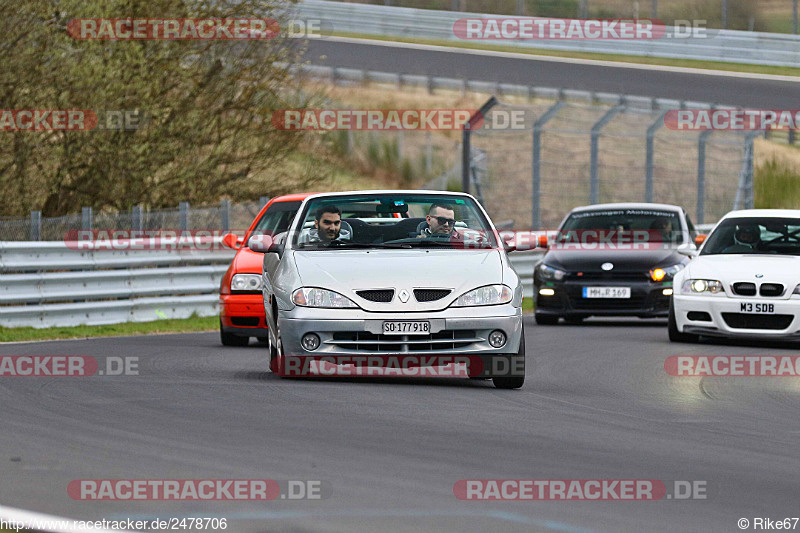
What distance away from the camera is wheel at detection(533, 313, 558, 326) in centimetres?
1866

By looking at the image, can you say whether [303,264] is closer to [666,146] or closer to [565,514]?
[565,514]

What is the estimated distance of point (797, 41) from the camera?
135 ft

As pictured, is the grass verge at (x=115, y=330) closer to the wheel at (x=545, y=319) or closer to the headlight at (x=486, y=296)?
the wheel at (x=545, y=319)

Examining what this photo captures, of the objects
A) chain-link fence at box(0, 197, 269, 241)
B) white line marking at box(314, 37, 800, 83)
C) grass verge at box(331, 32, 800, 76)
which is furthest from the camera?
grass verge at box(331, 32, 800, 76)

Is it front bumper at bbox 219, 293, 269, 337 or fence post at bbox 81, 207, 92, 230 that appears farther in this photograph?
fence post at bbox 81, 207, 92, 230

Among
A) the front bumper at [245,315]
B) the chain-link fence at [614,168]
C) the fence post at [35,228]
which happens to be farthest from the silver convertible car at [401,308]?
the chain-link fence at [614,168]

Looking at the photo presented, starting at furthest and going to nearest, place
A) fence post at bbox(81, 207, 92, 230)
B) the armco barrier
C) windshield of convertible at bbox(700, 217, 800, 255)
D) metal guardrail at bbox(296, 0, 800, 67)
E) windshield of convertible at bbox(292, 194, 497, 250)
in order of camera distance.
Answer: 1. metal guardrail at bbox(296, 0, 800, 67)
2. fence post at bbox(81, 207, 92, 230)
3. the armco barrier
4. windshield of convertible at bbox(700, 217, 800, 255)
5. windshield of convertible at bbox(292, 194, 497, 250)

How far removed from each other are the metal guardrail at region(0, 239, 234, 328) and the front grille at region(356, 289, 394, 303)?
7530 millimetres

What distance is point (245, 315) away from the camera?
14.8 metres

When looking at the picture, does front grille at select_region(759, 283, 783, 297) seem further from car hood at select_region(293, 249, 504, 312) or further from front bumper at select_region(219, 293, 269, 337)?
front bumper at select_region(219, 293, 269, 337)

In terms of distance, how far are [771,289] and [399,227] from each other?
5.02 meters

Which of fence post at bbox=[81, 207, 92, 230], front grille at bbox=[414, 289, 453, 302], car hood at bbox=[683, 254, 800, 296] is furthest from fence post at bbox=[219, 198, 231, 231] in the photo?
front grille at bbox=[414, 289, 453, 302]

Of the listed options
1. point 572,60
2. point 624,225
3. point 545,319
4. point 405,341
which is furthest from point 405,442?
point 572,60

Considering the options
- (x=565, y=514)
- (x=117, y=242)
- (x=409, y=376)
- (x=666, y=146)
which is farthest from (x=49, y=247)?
(x=666, y=146)
